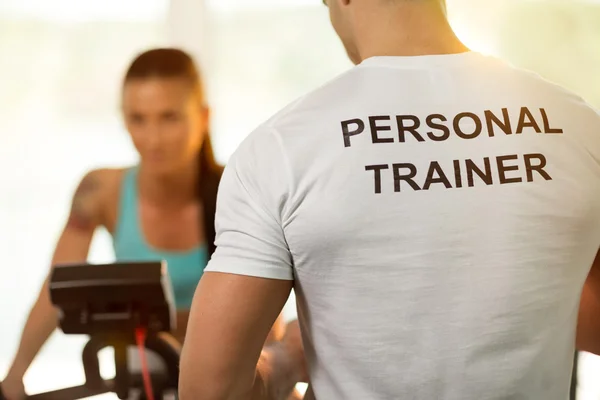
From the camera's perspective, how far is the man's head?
23.6 inches

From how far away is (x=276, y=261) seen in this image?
0.56 m

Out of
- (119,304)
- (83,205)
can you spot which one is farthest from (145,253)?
(119,304)

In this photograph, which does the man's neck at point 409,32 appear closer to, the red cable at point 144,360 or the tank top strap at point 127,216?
the red cable at point 144,360

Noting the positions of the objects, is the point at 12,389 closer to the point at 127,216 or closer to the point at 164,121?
the point at 127,216

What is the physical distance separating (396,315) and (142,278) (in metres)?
0.56

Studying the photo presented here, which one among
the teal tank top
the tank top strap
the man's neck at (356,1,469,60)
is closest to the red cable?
the teal tank top

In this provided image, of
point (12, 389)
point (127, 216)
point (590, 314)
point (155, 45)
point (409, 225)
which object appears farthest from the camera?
point (155, 45)

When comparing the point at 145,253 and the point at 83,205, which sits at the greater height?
the point at 83,205

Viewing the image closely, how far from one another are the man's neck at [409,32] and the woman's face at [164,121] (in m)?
0.90

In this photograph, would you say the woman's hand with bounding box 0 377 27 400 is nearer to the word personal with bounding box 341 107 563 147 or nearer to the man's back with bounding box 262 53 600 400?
the man's back with bounding box 262 53 600 400

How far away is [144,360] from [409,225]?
2.28 ft

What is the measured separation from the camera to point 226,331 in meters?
0.57

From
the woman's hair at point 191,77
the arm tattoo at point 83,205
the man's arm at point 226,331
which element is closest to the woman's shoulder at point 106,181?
the arm tattoo at point 83,205

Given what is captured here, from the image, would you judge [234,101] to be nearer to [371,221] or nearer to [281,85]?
[281,85]
